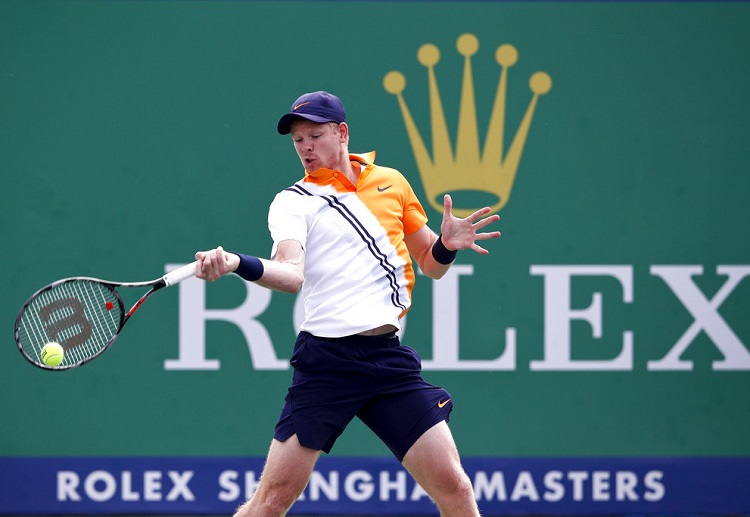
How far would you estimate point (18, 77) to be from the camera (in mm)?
4988

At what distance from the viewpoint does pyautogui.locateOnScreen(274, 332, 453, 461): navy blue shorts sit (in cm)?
359

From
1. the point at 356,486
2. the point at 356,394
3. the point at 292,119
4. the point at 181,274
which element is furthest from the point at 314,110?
the point at 356,486

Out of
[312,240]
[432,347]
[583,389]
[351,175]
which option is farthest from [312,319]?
[583,389]

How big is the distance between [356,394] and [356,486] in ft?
5.02

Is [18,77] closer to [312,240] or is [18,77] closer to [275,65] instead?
[275,65]

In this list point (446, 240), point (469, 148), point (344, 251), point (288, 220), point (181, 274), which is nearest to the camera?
point (181, 274)

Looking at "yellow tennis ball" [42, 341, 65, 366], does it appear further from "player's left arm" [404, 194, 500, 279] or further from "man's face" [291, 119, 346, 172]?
"player's left arm" [404, 194, 500, 279]

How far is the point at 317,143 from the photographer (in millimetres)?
3672

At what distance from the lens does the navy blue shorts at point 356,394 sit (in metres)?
3.59

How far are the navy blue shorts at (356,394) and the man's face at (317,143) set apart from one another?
567 millimetres

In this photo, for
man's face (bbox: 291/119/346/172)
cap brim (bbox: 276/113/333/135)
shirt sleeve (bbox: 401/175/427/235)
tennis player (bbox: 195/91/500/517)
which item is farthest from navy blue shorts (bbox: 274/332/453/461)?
cap brim (bbox: 276/113/333/135)

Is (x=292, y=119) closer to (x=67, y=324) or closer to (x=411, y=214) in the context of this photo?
(x=411, y=214)

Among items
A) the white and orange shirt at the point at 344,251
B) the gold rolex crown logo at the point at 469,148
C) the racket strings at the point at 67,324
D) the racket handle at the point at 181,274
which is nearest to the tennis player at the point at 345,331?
the white and orange shirt at the point at 344,251

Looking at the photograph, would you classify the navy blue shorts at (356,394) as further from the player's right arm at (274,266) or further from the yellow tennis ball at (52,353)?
the yellow tennis ball at (52,353)
